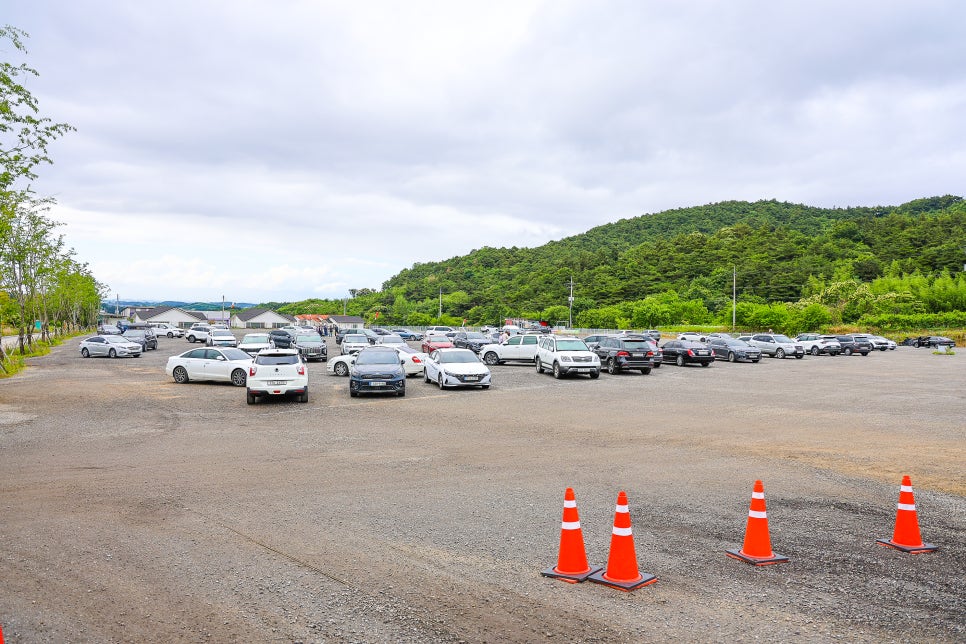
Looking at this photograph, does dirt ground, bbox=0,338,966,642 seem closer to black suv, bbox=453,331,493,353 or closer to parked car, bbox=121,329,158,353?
black suv, bbox=453,331,493,353

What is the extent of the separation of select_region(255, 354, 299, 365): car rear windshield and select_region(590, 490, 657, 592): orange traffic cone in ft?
47.2

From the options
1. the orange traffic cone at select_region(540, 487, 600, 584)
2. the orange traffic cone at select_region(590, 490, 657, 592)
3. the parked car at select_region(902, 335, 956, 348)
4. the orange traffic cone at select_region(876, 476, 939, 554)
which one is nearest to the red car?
the orange traffic cone at select_region(876, 476, 939, 554)

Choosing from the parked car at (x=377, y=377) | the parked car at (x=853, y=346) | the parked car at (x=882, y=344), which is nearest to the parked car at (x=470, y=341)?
the parked car at (x=377, y=377)

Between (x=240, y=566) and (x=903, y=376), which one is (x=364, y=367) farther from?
(x=903, y=376)

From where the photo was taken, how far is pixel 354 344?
114 feet

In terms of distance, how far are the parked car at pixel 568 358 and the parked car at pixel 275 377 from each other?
1143 centimetres

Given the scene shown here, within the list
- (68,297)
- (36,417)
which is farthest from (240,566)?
(68,297)

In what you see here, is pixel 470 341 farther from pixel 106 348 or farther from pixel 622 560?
pixel 622 560

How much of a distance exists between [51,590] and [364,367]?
1457 cm

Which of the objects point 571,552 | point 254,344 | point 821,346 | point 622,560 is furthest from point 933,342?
point 571,552

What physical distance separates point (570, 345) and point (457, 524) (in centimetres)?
2074

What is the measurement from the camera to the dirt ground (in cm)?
476

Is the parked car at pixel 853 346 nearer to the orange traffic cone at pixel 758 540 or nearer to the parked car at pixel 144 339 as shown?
the orange traffic cone at pixel 758 540

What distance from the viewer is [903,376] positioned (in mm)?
27766
